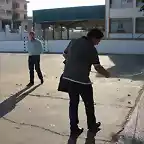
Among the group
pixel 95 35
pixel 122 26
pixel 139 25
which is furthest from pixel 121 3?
pixel 95 35

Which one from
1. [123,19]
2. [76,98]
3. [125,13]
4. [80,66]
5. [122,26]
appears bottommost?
[76,98]

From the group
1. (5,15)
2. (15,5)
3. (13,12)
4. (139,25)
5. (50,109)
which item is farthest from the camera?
(15,5)

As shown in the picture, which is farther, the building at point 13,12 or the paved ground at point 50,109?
the building at point 13,12

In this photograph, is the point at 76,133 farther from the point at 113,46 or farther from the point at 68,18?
the point at 68,18

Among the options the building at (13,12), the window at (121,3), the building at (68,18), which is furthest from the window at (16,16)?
the window at (121,3)

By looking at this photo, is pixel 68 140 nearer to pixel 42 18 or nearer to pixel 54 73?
pixel 54 73

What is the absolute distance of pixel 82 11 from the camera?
39.0 m

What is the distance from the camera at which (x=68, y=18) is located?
1572 inches

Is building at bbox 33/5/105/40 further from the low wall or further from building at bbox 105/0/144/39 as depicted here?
the low wall

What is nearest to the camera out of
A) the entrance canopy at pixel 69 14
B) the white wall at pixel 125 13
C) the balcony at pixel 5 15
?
the white wall at pixel 125 13

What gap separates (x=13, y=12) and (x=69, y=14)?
56.8 meters

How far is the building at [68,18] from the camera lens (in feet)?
126

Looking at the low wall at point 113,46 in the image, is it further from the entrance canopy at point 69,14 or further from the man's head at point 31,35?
the man's head at point 31,35

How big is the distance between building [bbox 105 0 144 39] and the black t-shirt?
31363mm
